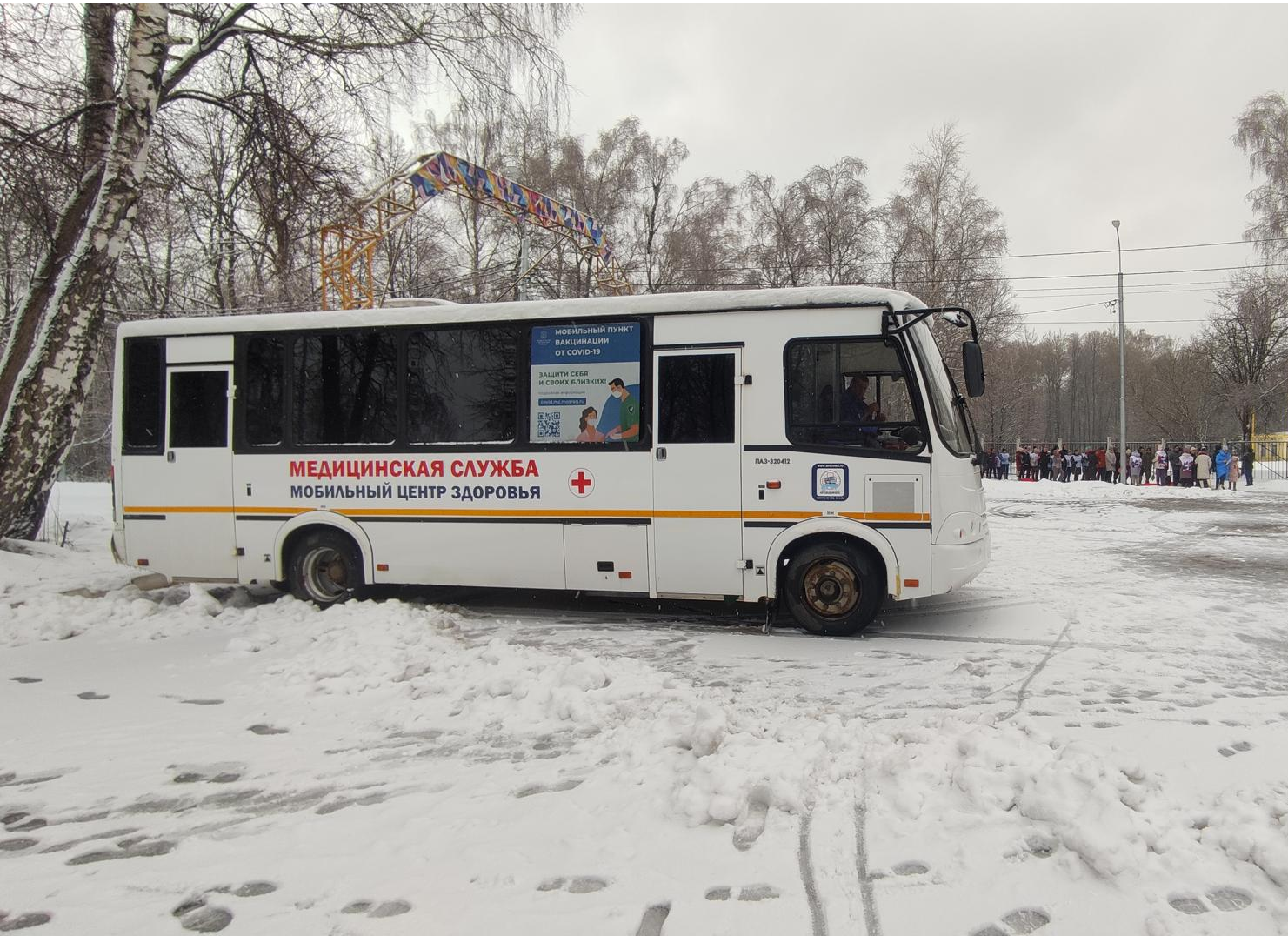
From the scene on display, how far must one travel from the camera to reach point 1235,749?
4.08m

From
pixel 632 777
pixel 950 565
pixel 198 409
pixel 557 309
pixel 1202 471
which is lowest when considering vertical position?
pixel 632 777

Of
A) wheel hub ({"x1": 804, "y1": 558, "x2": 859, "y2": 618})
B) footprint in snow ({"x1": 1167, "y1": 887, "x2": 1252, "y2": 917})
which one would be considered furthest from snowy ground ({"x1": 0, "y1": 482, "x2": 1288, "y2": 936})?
wheel hub ({"x1": 804, "y1": 558, "x2": 859, "y2": 618})

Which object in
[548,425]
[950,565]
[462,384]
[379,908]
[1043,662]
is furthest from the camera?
[462,384]

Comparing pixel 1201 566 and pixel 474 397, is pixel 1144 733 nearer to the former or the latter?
pixel 474 397

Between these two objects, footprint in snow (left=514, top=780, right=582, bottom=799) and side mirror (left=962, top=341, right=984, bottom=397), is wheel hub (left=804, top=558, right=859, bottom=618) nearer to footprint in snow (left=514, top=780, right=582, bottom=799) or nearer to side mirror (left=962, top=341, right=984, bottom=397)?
side mirror (left=962, top=341, right=984, bottom=397)

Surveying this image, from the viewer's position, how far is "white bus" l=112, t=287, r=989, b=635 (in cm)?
689

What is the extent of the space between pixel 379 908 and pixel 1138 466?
35448 millimetres

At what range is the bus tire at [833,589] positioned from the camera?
6.93m

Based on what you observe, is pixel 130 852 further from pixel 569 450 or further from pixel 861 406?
pixel 861 406

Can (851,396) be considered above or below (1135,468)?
above

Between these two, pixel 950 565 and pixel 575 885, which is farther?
pixel 950 565

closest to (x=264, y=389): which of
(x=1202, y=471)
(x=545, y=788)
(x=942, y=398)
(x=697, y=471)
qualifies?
(x=697, y=471)

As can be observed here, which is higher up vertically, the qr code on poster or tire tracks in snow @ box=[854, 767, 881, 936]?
the qr code on poster

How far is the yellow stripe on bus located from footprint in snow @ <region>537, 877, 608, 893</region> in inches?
173
